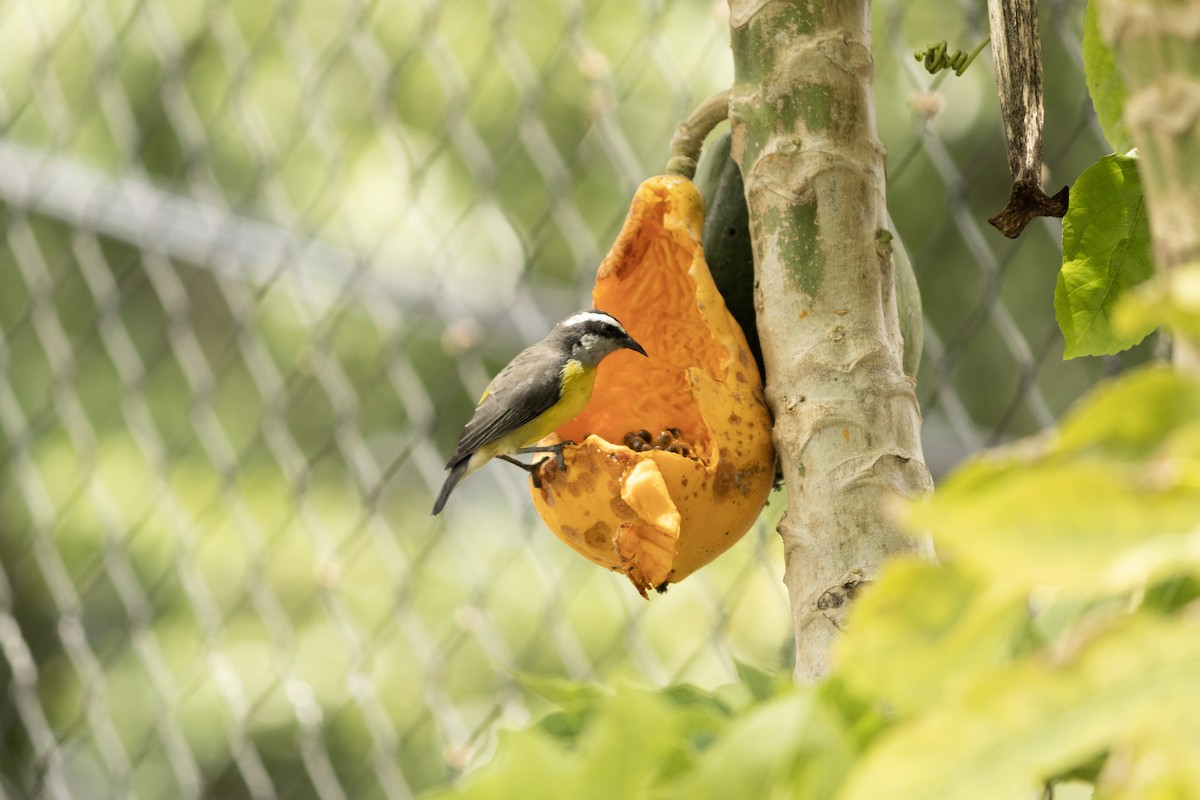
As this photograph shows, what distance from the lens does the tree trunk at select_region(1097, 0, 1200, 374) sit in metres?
0.21

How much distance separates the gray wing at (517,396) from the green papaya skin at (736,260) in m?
0.17

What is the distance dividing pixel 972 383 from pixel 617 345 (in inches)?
63.9

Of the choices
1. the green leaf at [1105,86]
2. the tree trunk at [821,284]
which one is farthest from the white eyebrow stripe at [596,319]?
the green leaf at [1105,86]

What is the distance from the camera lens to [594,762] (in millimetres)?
226

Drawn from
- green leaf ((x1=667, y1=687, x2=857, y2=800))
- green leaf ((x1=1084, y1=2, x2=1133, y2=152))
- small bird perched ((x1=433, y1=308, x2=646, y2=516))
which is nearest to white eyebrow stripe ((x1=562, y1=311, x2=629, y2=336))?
small bird perched ((x1=433, y1=308, x2=646, y2=516))

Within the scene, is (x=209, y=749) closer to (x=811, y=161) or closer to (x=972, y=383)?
(x=972, y=383)

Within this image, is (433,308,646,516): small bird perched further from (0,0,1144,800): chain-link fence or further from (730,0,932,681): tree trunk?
(0,0,1144,800): chain-link fence

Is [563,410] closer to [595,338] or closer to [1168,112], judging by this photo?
[595,338]

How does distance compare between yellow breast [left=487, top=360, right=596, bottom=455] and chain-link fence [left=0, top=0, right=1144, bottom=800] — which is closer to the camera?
yellow breast [left=487, top=360, right=596, bottom=455]

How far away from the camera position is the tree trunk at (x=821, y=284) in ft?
1.40

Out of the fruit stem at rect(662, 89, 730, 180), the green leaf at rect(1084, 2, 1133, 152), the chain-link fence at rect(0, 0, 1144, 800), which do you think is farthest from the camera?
the chain-link fence at rect(0, 0, 1144, 800)

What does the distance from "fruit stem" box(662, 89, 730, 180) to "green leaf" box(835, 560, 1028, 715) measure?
15.1 inches

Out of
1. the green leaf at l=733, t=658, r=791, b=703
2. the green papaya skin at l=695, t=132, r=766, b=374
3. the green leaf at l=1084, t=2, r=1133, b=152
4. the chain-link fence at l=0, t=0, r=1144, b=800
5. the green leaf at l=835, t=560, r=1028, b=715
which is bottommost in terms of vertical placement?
the chain-link fence at l=0, t=0, r=1144, b=800

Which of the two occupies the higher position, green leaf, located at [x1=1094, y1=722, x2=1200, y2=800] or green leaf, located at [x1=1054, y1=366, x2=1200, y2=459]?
green leaf, located at [x1=1054, y1=366, x2=1200, y2=459]
